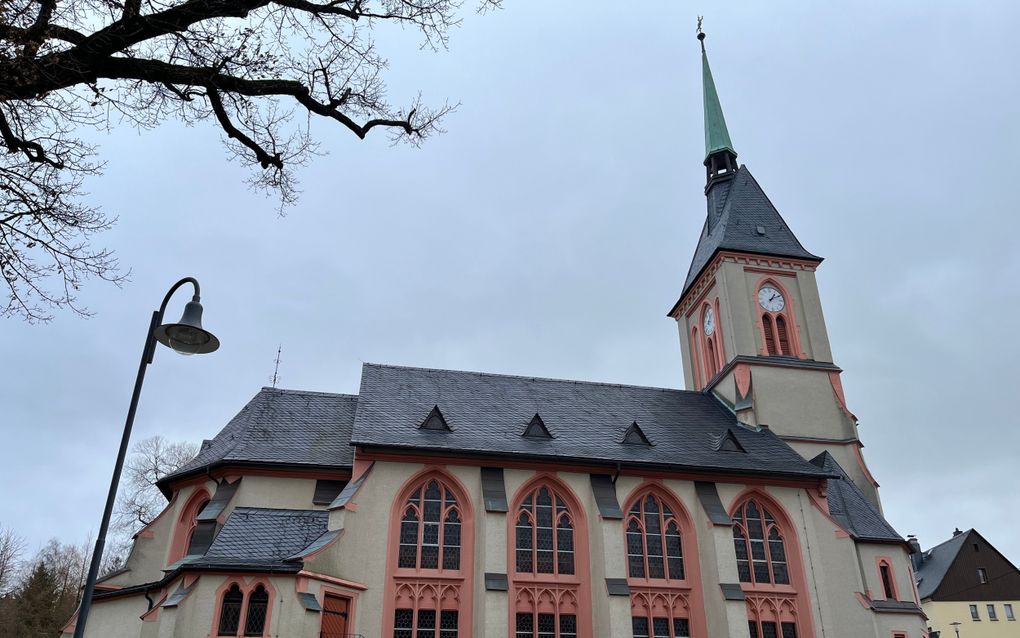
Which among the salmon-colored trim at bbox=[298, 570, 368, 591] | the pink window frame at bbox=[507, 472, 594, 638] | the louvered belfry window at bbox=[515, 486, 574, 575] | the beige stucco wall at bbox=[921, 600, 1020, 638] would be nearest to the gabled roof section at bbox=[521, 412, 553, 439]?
the louvered belfry window at bbox=[515, 486, 574, 575]

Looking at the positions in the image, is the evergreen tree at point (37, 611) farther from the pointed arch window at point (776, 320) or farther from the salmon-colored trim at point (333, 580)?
the pointed arch window at point (776, 320)

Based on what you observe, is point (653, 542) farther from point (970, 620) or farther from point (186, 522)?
point (970, 620)

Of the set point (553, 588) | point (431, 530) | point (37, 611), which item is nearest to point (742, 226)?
point (553, 588)

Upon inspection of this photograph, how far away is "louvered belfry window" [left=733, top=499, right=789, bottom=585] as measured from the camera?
78.3 feet

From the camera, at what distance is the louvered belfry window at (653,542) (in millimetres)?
23188

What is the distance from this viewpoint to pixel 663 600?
74.5ft

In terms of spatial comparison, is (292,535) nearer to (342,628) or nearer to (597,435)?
(342,628)

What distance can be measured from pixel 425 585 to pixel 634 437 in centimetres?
849

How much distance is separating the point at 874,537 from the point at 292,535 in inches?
715

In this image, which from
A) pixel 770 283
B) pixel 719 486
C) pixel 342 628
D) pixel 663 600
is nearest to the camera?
pixel 342 628

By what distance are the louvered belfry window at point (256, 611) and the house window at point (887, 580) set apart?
18.6m

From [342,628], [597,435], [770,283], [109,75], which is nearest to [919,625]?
[597,435]

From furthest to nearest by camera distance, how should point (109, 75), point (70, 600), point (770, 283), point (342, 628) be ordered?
point (70, 600)
point (770, 283)
point (342, 628)
point (109, 75)

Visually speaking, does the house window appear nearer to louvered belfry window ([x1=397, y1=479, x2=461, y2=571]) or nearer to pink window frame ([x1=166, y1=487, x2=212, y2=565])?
louvered belfry window ([x1=397, y1=479, x2=461, y2=571])
